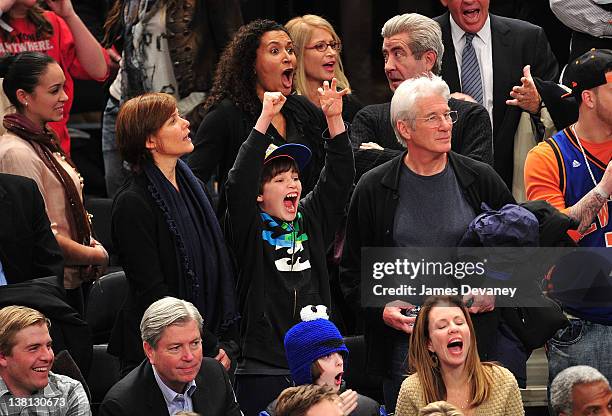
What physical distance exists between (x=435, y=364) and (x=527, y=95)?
1.98 m

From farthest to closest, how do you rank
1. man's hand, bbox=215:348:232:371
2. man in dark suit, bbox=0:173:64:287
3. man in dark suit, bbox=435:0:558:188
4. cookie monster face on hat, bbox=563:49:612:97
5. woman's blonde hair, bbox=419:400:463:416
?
1. man in dark suit, bbox=435:0:558:188
2. cookie monster face on hat, bbox=563:49:612:97
3. man in dark suit, bbox=0:173:64:287
4. man's hand, bbox=215:348:232:371
5. woman's blonde hair, bbox=419:400:463:416

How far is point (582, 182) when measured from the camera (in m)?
7.48

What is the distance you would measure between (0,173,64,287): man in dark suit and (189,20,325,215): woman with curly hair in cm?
106

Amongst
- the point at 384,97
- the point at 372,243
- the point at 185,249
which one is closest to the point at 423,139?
the point at 372,243

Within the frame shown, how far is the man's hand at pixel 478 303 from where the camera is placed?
7.10 meters

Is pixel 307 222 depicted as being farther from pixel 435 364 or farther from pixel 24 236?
pixel 24 236

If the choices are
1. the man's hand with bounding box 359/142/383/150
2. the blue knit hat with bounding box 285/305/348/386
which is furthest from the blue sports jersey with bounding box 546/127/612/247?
the blue knit hat with bounding box 285/305/348/386

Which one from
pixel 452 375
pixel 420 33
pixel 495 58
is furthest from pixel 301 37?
pixel 452 375

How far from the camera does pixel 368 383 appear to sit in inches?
320

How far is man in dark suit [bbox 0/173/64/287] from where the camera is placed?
7.16 metres

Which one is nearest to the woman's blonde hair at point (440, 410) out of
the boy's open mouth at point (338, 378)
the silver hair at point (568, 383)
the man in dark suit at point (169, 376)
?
the boy's open mouth at point (338, 378)

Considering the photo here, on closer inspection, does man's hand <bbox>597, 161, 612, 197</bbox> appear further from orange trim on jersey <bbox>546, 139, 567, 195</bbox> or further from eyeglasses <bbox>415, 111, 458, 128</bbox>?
eyeglasses <bbox>415, 111, 458, 128</bbox>

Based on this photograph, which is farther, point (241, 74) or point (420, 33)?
point (241, 74)

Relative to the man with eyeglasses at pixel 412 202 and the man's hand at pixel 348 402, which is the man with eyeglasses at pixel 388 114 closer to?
the man with eyeglasses at pixel 412 202
